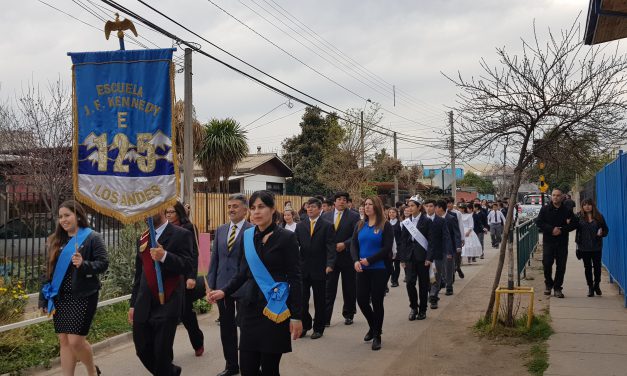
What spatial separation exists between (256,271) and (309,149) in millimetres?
32213

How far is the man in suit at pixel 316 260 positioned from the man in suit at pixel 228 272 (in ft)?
6.51

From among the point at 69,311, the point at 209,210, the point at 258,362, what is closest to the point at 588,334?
the point at 258,362

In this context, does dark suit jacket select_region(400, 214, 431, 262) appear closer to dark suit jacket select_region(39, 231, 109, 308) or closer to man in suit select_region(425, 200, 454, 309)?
man in suit select_region(425, 200, 454, 309)

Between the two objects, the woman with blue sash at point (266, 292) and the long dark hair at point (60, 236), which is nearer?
the woman with blue sash at point (266, 292)

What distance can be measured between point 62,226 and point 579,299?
8485 millimetres

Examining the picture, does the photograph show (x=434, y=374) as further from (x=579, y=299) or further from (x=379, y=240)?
(x=579, y=299)

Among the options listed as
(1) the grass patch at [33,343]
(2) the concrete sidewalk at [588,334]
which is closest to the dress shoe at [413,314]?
(2) the concrete sidewalk at [588,334]

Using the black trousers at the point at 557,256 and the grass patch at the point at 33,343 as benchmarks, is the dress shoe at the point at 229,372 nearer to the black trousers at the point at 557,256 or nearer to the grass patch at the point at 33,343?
the grass patch at the point at 33,343

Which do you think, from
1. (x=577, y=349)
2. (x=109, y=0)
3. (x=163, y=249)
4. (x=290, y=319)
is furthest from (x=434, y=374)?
(x=109, y=0)

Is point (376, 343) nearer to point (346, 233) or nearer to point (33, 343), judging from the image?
point (346, 233)

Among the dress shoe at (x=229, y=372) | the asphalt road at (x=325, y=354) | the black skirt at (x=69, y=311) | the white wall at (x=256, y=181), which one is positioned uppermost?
the white wall at (x=256, y=181)

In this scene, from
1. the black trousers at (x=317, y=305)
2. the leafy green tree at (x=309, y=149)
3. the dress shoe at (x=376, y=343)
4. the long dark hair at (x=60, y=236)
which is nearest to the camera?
the long dark hair at (x=60, y=236)

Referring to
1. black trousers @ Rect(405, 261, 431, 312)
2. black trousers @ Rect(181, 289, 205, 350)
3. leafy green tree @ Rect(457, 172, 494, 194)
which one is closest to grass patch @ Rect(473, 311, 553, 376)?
black trousers @ Rect(405, 261, 431, 312)

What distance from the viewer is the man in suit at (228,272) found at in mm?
6555
